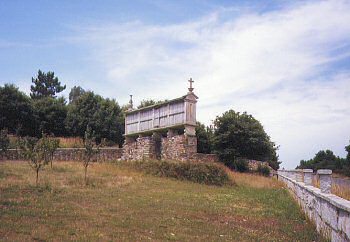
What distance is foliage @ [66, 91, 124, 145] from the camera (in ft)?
128

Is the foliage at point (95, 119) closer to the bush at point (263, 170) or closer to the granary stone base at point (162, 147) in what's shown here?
the granary stone base at point (162, 147)

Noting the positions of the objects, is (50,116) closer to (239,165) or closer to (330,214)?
(239,165)

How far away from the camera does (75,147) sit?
32.8 meters

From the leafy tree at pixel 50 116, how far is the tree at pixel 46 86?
105 feet

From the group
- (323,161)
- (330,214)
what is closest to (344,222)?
(330,214)

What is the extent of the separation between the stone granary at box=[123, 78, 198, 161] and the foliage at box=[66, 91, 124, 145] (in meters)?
8.54

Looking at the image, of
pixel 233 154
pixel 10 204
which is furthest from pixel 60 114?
pixel 10 204

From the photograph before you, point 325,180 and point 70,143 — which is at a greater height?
point 70,143

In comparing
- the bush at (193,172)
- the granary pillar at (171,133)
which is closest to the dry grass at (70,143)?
the granary pillar at (171,133)

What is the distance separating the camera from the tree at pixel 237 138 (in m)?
32.3

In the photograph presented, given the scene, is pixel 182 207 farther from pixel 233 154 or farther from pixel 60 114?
pixel 60 114

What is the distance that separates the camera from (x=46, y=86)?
73.6 m

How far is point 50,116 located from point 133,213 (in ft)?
103

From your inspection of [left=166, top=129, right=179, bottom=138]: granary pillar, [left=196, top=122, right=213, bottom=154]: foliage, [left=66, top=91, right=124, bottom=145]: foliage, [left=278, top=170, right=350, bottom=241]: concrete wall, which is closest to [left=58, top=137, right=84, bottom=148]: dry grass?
[left=66, top=91, right=124, bottom=145]: foliage
